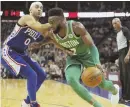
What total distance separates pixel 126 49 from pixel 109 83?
1545 millimetres

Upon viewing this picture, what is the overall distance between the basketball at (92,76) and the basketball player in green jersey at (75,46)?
0.08 meters

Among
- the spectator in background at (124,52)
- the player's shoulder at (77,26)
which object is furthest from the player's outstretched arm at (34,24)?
the spectator in background at (124,52)

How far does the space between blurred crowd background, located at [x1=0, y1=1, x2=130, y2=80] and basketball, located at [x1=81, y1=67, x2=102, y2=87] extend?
30.8 ft

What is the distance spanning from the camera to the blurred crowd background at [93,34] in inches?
572

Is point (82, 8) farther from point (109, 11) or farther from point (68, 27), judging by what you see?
point (68, 27)

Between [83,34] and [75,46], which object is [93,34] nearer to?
[75,46]

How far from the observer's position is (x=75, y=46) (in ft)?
14.9

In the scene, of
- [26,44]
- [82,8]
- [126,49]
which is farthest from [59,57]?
[26,44]

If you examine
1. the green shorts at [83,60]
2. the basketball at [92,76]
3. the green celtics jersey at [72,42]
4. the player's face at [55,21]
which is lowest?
the basketball at [92,76]

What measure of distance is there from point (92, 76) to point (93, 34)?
59.0 ft

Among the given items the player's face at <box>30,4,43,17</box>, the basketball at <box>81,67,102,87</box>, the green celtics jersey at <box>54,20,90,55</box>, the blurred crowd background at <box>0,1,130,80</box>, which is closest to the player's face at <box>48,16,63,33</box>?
the green celtics jersey at <box>54,20,90,55</box>

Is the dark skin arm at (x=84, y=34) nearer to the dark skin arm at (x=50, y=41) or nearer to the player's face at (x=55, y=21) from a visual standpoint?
the player's face at (x=55, y=21)

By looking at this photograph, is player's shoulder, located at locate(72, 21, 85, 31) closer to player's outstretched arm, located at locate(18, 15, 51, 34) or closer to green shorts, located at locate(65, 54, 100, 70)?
player's outstretched arm, located at locate(18, 15, 51, 34)

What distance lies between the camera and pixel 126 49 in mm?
6188
